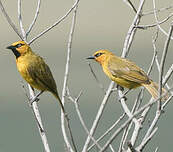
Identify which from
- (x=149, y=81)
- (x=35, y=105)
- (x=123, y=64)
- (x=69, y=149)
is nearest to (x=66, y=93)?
(x=35, y=105)

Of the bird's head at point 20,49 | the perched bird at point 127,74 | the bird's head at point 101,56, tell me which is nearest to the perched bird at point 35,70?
the bird's head at point 20,49

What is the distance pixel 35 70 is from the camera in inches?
175

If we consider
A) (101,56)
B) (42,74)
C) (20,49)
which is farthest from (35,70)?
(101,56)

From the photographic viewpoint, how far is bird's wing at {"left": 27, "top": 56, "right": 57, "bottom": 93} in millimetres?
4309

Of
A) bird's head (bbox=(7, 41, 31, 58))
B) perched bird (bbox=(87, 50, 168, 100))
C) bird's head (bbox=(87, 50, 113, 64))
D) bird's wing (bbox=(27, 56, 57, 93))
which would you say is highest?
bird's head (bbox=(7, 41, 31, 58))

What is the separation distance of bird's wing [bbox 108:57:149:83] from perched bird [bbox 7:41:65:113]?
912 mm

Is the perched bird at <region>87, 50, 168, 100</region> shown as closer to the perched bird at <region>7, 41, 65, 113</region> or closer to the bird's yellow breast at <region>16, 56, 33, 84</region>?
the perched bird at <region>7, 41, 65, 113</region>

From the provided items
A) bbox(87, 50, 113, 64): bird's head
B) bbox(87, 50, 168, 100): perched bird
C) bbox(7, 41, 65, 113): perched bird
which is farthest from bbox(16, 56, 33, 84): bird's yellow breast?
bbox(87, 50, 113, 64): bird's head

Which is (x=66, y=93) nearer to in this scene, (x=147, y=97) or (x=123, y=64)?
(x=123, y=64)

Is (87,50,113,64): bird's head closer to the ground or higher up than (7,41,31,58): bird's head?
closer to the ground

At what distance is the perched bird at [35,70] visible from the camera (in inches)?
171

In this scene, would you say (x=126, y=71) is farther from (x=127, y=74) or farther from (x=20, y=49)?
(x=20, y=49)

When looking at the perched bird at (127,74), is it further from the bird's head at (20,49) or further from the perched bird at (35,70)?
the bird's head at (20,49)

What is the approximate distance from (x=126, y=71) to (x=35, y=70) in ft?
3.62
